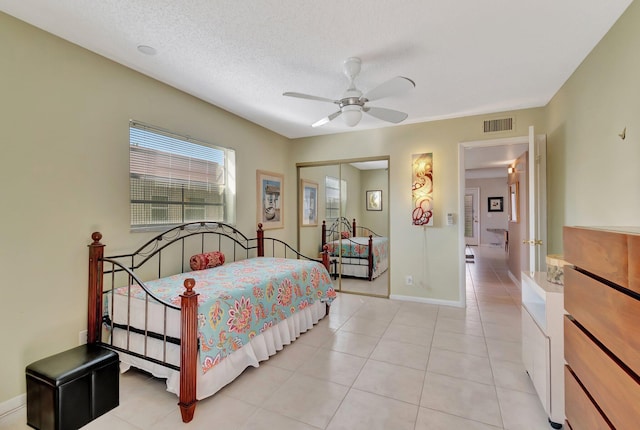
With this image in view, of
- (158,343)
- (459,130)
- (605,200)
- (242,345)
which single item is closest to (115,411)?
(158,343)

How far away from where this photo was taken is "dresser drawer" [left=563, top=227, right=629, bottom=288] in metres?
0.98

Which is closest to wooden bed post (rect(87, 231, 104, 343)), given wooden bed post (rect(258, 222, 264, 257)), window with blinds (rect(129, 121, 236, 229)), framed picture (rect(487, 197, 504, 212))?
window with blinds (rect(129, 121, 236, 229))

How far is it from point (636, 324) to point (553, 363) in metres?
1.06

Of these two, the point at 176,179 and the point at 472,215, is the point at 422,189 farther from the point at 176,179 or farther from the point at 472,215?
the point at 472,215

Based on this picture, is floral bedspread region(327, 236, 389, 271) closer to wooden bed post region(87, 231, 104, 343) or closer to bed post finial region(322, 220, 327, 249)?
bed post finial region(322, 220, 327, 249)

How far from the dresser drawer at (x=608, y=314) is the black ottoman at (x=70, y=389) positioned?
104 inches

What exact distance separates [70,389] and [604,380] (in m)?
2.64

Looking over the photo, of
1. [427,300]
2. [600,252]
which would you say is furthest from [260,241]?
[600,252]

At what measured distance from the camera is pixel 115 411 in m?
1.92

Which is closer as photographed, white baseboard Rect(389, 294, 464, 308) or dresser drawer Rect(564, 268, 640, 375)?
dresser drawer Rect(564, 268, 640, 375)

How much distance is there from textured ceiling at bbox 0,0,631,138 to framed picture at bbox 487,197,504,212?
25.1 feet

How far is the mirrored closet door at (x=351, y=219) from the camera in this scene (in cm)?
462

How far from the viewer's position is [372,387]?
2172 millimetres

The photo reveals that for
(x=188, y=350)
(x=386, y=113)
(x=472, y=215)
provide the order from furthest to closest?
(x=472, y=215) < (x=386, y=113) < (x=188, y=350)
